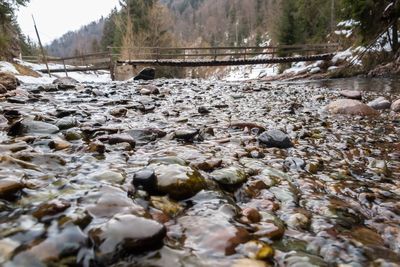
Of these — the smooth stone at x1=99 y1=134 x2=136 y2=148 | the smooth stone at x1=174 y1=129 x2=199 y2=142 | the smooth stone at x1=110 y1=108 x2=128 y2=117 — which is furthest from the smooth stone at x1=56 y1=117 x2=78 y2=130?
the smooth stone at x1=174 y1=129 x2=199 y2=142

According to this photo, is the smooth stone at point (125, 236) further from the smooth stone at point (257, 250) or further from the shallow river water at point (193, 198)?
the smooth stone at point (257, 250)

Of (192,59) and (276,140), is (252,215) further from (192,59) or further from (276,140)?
(192,59)

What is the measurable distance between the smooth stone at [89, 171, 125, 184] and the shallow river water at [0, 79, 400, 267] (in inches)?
0.8

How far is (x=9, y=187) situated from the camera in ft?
6.25

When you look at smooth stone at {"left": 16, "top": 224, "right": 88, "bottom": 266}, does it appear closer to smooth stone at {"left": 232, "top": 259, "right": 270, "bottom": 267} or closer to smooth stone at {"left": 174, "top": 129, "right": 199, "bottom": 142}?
smooth stone at {"left": 232, "top": 259, "right": 270, "bottom": 267}

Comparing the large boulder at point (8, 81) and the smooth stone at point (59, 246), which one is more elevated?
the large boulder at point (8, 81)

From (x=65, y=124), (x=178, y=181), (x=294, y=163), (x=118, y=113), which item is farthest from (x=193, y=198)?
(x=118, y=113)

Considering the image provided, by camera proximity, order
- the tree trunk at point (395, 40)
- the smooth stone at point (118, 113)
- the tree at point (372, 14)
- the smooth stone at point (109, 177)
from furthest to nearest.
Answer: the tree trunk at point (395, 40) < the tree at point (372, 14) < the smooth stone at point (118, 113) < the smooth stone at point (109, 177)

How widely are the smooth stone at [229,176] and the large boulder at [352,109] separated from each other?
3.88 metres

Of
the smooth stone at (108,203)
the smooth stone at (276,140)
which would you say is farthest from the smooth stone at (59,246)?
the smooth stone at (276,140)

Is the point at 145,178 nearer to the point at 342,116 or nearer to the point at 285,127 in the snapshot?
the point at 285,127

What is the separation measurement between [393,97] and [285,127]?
14.4 feet

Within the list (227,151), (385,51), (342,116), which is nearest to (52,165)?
(227,151)

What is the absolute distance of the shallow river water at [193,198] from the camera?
1.48 metres
